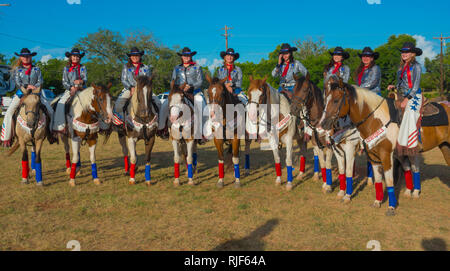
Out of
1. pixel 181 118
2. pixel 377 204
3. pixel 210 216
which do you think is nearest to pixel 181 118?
pixel 181 118

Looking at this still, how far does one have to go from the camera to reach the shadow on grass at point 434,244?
4.59 m

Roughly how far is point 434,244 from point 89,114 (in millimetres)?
7881

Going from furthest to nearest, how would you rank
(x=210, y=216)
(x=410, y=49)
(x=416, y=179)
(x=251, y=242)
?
(x=416, y=179)
(x=410, y=49)
(x=210, y=216)
(x=251, y=242)

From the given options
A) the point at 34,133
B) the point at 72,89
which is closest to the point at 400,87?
the point at 72,89

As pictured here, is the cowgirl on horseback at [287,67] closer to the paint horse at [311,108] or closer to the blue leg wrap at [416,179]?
the paint horse at [311,108]

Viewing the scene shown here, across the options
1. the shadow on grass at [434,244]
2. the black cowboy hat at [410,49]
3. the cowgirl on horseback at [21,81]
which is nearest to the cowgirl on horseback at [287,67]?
the black cowboy hat at [410,49]

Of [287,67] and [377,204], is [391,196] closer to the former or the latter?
[377,204]

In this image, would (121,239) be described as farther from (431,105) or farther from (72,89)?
(431,105)

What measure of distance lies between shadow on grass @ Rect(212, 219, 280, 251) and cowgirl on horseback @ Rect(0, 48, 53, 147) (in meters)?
6.14

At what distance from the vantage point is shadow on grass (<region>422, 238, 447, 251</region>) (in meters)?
4.59

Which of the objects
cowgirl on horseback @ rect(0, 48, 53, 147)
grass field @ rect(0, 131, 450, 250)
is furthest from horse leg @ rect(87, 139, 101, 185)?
cowgirl on horseback @ rect(0, 48, 53, 147)

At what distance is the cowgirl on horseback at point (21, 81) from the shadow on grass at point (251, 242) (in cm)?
614

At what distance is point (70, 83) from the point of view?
8648mm

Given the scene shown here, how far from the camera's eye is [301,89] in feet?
22.1
